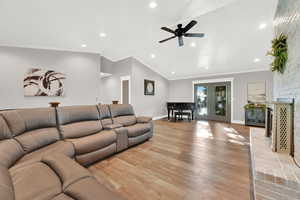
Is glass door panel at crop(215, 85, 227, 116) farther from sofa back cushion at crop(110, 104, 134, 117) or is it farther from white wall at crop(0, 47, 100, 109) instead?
white wall at crop(0, 47, 100, 109)

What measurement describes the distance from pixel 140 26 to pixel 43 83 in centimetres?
364

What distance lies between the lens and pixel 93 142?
7.30 ft

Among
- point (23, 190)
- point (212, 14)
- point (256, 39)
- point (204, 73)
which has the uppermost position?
point (212, 14)

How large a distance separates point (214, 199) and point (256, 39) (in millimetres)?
4612

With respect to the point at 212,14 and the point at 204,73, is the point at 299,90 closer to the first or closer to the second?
the point at 212,14

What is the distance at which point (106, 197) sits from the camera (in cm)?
92

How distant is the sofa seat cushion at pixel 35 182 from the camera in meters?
0.96

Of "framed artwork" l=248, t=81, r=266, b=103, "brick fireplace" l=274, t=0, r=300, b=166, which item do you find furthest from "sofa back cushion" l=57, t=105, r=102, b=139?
"framed artwork" l=248, t=81, r=266, b=103

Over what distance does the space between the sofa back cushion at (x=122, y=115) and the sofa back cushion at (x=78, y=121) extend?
0.47 meters

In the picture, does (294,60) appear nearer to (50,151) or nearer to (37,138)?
(50,151)

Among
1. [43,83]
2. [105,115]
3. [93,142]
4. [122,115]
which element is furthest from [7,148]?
[43,83]

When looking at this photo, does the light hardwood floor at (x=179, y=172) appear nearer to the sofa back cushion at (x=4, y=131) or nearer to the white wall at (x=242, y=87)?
the sofa back cushion at (x=4, y=131)

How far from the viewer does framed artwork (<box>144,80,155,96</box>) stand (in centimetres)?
656

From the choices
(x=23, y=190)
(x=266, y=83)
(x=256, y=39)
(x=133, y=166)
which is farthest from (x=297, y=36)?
(x=266, y=83)
